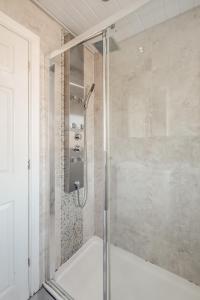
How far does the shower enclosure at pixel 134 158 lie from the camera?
1466mm

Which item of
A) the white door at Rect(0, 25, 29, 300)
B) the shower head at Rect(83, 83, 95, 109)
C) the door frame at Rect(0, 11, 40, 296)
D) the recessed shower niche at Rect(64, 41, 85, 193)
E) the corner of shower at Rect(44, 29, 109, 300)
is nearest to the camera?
the white door at Rect(0, 25, 29, 300)

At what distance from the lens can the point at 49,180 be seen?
1.61 meters

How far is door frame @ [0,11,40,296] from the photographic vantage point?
141 centimetres

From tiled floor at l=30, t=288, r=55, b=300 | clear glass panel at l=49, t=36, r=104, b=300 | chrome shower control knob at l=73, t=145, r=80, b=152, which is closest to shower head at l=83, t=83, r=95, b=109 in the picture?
clear glass panel at l=49, t=36, r=104, b=300

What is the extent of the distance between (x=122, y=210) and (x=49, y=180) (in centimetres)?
79

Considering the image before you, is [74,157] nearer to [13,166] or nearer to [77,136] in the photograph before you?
[77,136]

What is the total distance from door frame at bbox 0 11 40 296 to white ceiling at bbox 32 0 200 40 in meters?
0.33

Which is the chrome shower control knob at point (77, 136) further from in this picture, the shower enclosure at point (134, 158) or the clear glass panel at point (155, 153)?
the clear glass panel at point (155, 153)

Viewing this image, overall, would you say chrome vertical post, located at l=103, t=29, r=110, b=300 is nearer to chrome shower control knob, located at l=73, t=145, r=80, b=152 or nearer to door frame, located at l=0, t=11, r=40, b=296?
chrome shower control knob, located at l=73, t=145, r=80, b=152

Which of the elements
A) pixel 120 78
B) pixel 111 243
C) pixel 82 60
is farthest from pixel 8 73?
pixel 111 243

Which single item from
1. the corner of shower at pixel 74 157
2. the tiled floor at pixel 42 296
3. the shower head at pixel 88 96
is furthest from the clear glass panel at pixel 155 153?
the tiled floor at pixel 42 296

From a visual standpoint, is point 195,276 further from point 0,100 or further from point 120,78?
point 0,100

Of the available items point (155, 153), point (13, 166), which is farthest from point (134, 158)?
point (13, 166)

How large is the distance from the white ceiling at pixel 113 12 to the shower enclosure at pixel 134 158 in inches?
0.5
